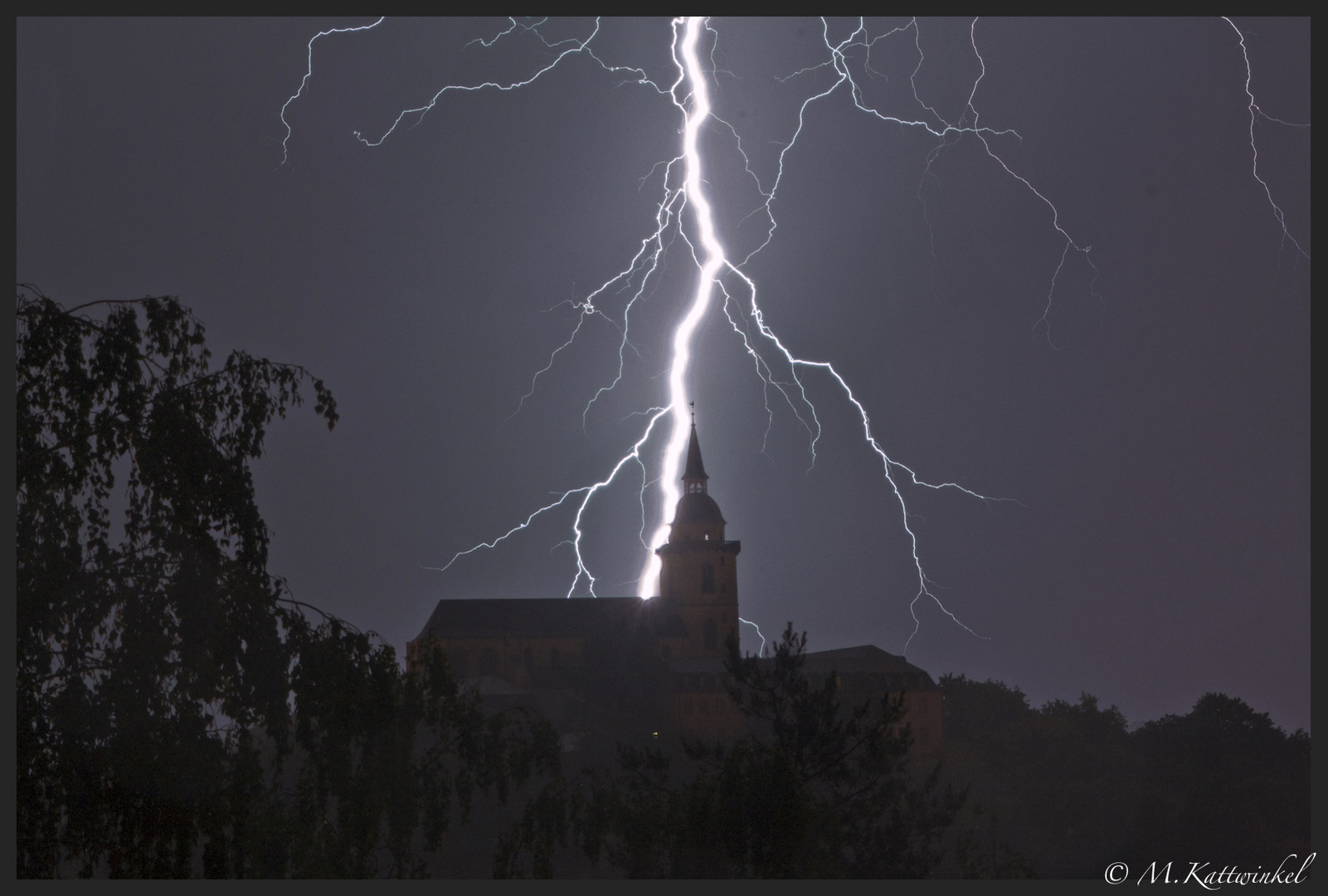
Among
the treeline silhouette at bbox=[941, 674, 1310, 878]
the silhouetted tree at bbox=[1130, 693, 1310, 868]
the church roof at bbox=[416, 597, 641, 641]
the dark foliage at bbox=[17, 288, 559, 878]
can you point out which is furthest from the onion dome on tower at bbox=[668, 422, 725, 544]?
the dark foliage at bbox=[17, 288, 559, 878]

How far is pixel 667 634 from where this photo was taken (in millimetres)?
61062

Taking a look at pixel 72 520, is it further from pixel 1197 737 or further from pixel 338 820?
pixel 1197 737

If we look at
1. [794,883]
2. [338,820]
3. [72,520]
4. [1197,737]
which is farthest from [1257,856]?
[72,520]

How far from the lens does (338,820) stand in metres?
7.55

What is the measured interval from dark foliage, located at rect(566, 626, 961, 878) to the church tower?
41.7 meters

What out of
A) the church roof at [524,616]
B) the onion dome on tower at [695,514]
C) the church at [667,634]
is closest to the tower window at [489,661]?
the church at [667,634]

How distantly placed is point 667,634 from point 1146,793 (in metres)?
29.4

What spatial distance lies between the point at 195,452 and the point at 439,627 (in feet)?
190

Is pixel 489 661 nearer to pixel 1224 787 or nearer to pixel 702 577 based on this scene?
pixel 702 577

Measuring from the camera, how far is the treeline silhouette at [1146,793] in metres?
32.0

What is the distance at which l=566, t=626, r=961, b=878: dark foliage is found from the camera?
11648mm

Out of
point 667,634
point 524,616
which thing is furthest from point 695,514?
point 524,616

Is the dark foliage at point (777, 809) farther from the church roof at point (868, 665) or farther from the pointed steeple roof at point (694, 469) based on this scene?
the pointed steeple roof at point (694, 469)

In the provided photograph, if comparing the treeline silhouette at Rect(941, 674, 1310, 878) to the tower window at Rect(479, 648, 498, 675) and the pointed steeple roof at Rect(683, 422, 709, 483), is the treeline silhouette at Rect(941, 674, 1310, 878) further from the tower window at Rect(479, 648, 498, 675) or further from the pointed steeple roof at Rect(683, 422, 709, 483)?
the tower window at Rect(479, 648, 498, 675)
